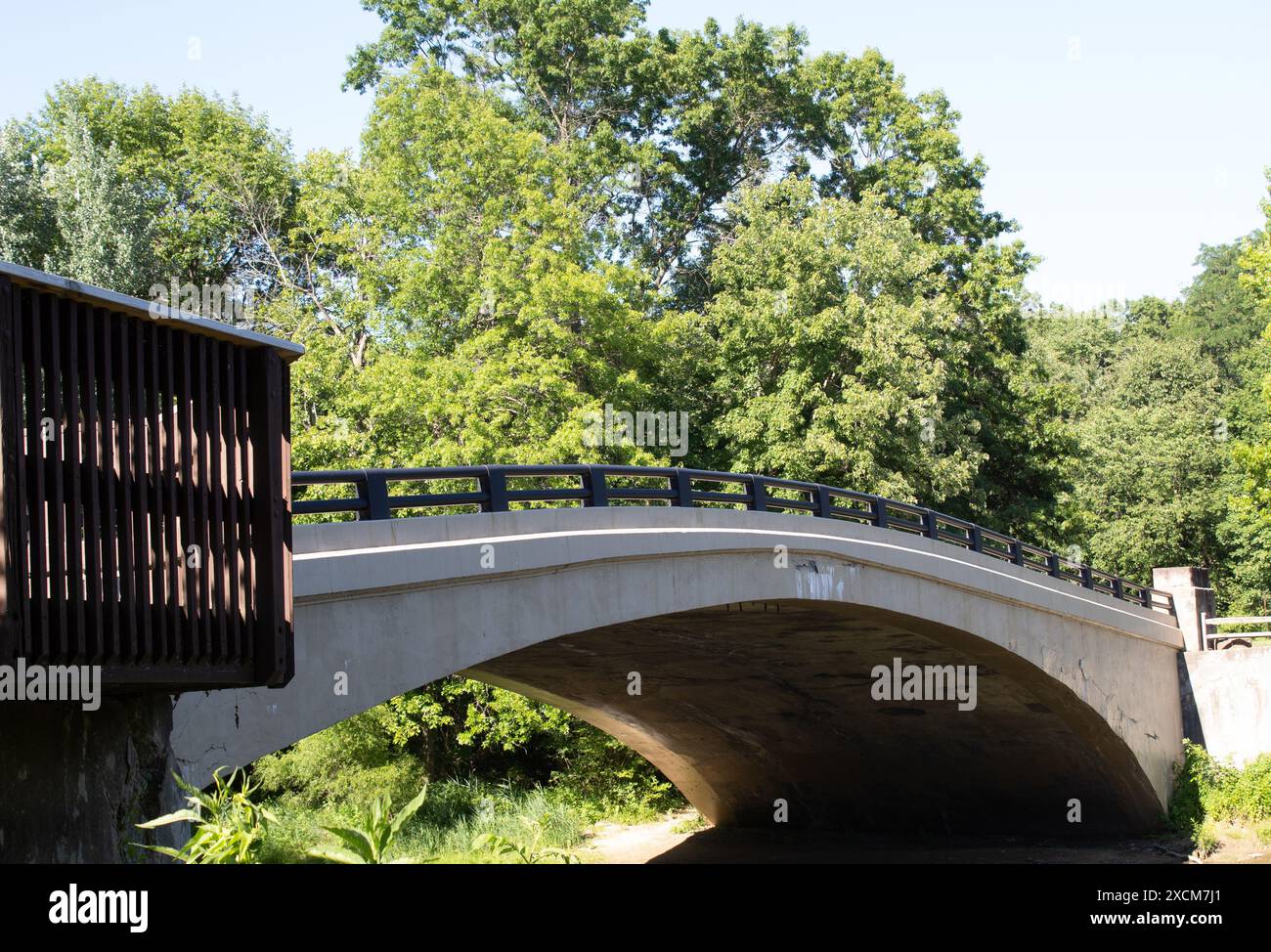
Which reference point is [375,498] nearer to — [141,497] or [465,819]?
[141,497]

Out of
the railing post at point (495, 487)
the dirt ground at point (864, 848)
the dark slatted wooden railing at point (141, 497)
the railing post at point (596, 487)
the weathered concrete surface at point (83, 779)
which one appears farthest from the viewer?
the dirt ground at point (864, 848)

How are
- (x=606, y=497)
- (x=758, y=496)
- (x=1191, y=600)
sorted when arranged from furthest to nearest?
(x=1191, y=600), (x=758, y=496), (x=606, y=497)

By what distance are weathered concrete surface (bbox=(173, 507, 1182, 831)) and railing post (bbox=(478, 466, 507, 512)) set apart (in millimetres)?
187

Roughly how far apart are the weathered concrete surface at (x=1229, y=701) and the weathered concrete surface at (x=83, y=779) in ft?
71.2

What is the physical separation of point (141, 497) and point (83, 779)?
1.75m

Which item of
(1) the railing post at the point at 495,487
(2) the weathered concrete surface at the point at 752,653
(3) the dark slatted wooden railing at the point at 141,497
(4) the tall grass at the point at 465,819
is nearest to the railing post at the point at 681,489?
(2) the weathered concrete surface at the point at 752,653

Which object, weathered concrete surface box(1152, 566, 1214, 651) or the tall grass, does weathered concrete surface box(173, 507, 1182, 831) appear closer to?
weathered concrete surface box(1152, 566, 1214, 651)

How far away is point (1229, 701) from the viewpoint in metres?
25.6

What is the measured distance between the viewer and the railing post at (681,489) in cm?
1573

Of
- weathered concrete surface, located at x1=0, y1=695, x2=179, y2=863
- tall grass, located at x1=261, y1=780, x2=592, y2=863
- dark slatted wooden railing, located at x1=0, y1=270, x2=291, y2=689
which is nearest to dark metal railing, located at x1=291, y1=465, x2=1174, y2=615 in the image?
dark slatted wooden railing, located at x1=0, y1=270, x2=291, y2=689

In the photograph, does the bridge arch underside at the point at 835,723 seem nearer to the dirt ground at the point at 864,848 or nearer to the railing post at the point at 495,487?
the dirt ground at the point at 864,848

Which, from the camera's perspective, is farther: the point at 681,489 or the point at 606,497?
the point at 681,489

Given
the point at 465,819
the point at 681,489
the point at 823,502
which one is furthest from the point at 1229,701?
the point at 681,489

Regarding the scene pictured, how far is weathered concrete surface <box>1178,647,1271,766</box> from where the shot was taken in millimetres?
25094
